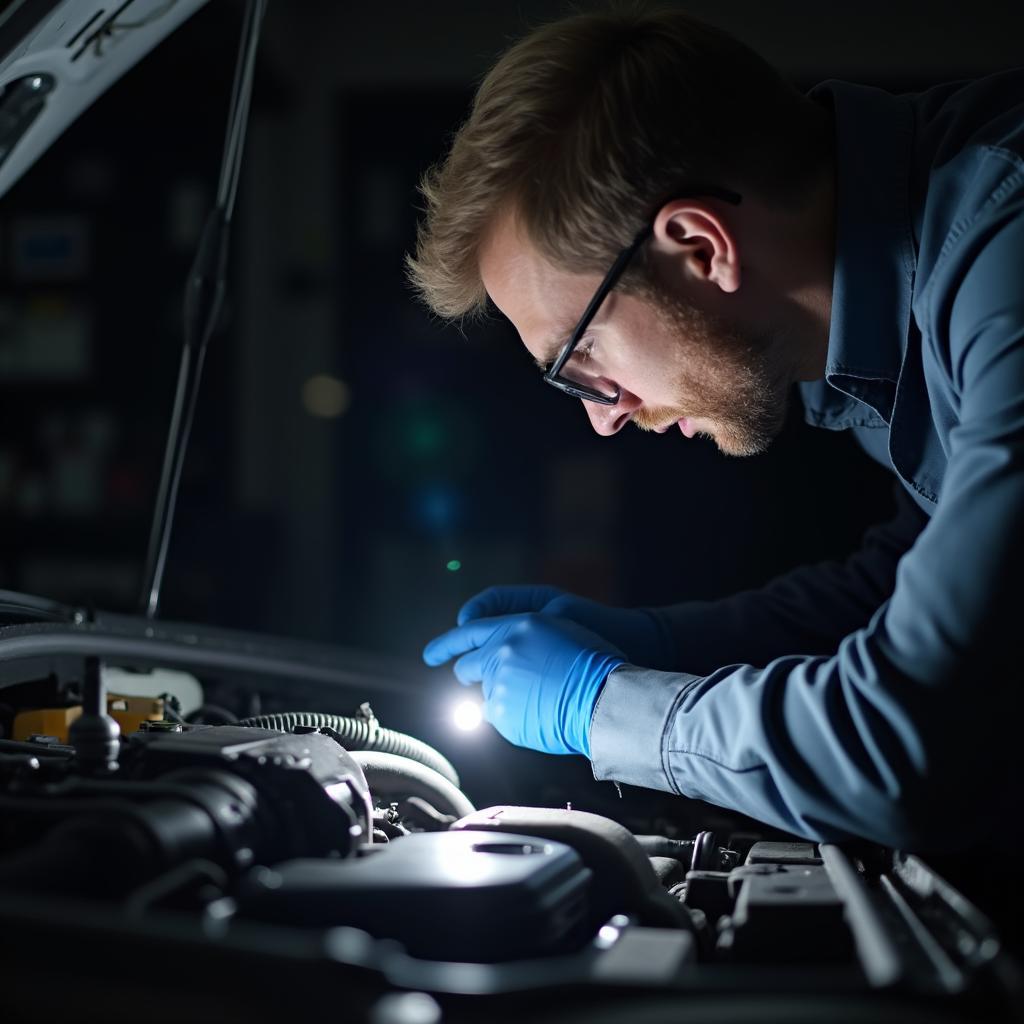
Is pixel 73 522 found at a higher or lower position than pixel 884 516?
lower

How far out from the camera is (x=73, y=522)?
14.4ft

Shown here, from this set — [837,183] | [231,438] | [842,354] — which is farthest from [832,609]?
[231,438]

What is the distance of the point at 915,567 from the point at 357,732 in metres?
0.56

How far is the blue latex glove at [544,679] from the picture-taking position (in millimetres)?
1106

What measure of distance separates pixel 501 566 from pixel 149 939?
3.94 m

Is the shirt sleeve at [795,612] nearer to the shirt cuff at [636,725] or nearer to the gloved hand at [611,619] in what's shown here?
the gloved hand at [611,619]

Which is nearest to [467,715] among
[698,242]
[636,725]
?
[636,725]

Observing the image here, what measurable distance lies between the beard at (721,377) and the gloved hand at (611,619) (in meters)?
0.26

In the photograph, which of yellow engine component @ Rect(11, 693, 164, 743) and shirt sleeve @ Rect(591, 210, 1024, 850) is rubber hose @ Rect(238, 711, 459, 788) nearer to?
yellow engine component @ Rect(11, 693, 164, 743)

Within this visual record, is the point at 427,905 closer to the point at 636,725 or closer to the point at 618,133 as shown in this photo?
the point at 636,725

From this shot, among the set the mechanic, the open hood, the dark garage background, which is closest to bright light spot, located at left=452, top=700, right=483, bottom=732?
the mechanic

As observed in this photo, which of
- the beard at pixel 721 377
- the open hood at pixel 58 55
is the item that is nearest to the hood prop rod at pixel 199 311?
the open hood at pixel 58 55

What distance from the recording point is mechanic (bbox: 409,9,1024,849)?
788 mm

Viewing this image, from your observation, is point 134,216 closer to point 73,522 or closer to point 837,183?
point 73,522
